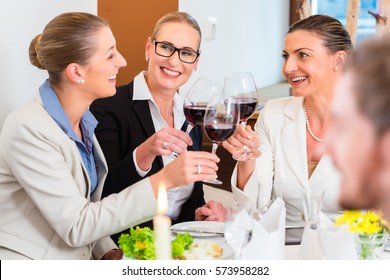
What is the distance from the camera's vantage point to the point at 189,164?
5.05 feet

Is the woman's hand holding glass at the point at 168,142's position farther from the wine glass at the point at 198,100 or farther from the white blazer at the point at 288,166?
the white blazer at the point at 288,166

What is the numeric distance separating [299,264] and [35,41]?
3.19ft

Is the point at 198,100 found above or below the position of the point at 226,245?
above

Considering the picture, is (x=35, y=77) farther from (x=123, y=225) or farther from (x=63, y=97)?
(x=123, y=225)

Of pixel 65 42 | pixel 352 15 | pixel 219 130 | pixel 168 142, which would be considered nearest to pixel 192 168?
pixel 219 130

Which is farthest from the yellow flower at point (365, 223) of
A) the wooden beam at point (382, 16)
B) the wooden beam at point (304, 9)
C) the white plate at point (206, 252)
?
the wooden beam at point (304, 9)

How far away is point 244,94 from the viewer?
5.93 feet

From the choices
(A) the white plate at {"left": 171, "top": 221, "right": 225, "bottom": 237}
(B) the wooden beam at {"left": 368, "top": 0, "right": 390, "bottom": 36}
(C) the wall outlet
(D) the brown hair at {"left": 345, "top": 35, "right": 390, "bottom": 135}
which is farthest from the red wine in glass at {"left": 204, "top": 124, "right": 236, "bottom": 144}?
(B) the wooden beam at {"left": 368, "top": 0, "right": 390, "bottom": 36}

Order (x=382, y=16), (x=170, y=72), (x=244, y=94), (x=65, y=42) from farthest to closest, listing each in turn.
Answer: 1. (x=382, y=16)
2. (x=170, y=72)
3. (x=244, y=94)
4. (x=65, y=42)

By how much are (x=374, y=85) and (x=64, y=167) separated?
1280mm

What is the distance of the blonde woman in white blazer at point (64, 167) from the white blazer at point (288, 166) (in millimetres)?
465

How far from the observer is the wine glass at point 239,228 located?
4.19 feet

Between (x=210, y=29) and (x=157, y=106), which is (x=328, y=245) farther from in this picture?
(x=210, y=29)

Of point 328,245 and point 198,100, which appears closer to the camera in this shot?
point 328,245
